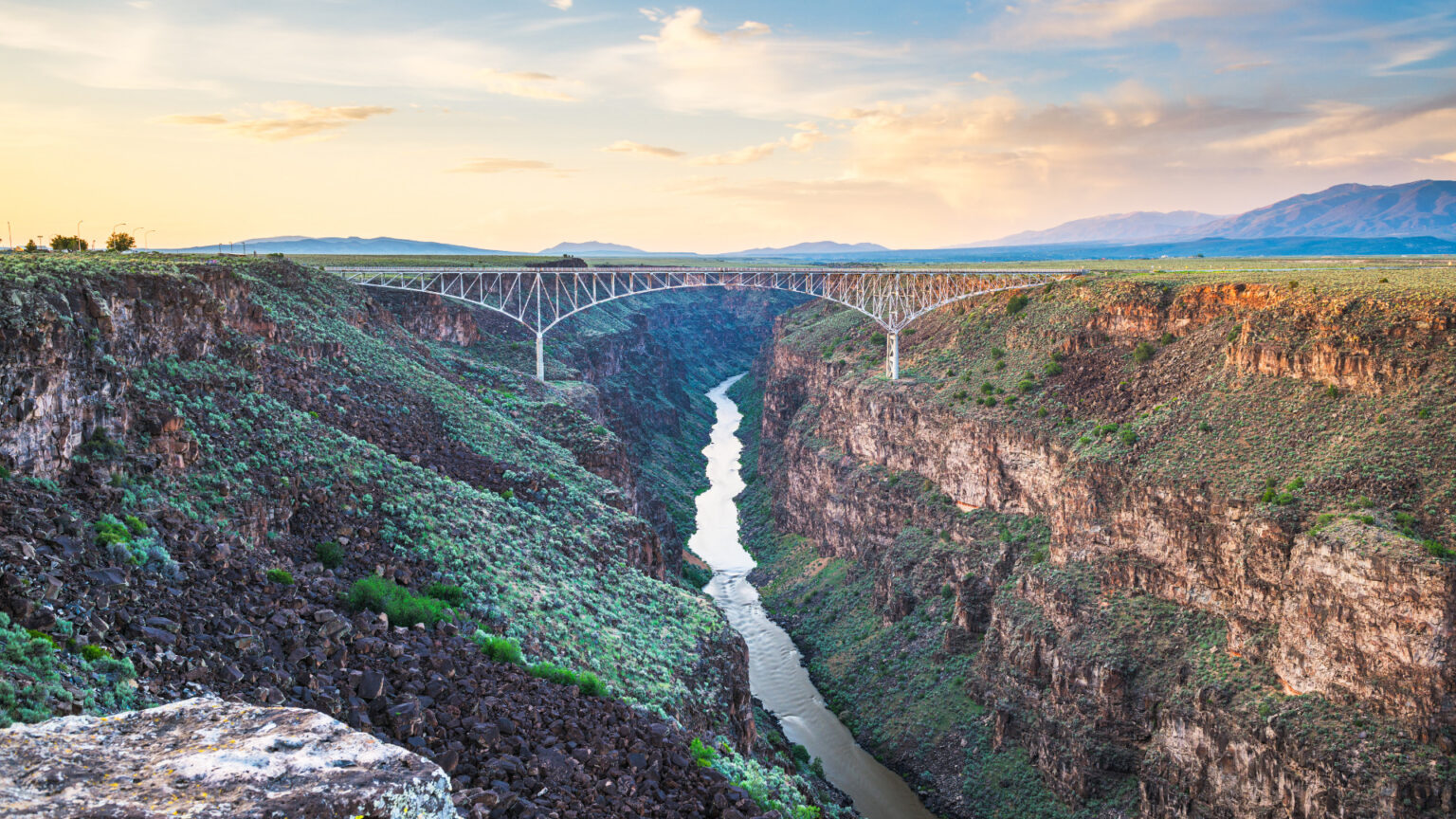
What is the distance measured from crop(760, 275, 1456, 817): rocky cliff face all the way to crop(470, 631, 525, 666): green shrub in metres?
29.7

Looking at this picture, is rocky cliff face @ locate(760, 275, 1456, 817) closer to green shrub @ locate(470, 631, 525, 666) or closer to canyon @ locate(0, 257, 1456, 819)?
canyon @ locate(0, 257, 1456, 819)

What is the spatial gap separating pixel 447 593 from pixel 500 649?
13.2 feet

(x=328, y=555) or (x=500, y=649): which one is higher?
(x=328, y=555)

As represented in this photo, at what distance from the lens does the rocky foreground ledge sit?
32.2 ft

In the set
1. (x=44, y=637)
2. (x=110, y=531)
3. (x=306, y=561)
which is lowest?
(x=306, y=561)

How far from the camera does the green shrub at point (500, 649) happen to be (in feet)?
79.8

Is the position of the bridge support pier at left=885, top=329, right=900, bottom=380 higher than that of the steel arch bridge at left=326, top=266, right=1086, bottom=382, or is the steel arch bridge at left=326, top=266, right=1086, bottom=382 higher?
the steel arch bridge at left=326, top=266, right=1086, bottom=382

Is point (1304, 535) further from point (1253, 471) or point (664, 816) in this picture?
point (664, 816)

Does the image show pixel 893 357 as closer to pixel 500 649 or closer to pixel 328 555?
pixel 500 649

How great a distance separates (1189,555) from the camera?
4253 centimetres

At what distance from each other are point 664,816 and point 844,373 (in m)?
68.7

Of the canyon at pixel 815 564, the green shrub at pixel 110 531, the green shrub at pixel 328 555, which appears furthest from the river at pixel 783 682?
the green shrub at pixel 110 531

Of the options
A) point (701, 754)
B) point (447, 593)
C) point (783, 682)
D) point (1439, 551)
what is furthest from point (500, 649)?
point (783, 682)

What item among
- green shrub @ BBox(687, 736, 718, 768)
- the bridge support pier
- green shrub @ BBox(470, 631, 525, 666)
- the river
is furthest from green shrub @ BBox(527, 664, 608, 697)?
the bridge support pier
